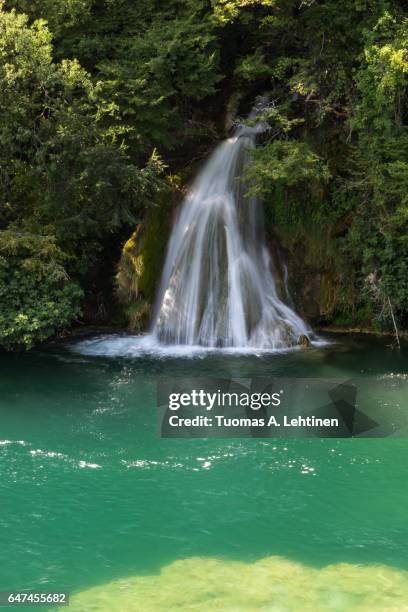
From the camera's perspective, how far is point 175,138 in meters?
15.8

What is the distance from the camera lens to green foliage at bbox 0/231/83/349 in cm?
1260

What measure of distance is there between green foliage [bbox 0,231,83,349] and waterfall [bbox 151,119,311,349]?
2661 mm

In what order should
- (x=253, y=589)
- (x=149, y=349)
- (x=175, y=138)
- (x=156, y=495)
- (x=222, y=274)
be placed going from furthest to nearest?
(x=175, y=138) < (x=222, y=274) < (x=149, y=349) < (x=156, y=495) < (x=253, y=589)

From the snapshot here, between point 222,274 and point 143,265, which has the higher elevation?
point 143,265

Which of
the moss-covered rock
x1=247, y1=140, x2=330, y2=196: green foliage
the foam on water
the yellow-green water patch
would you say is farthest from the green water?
x1=247, y1=140, x2=330, y2=196: green foliage

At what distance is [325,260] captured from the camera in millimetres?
15250

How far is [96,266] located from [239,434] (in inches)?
287

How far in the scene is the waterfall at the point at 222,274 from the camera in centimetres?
1453

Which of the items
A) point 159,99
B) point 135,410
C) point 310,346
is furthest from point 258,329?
point 159,99

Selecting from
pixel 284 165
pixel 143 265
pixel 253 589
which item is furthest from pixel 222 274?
pixel 253 589

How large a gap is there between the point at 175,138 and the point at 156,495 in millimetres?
9809

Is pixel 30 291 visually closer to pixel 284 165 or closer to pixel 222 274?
pixel 222 274

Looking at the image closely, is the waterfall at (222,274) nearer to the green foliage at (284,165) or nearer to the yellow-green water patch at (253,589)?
the green foliage at (284,165)

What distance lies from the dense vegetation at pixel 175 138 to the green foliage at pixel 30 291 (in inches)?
1.3
